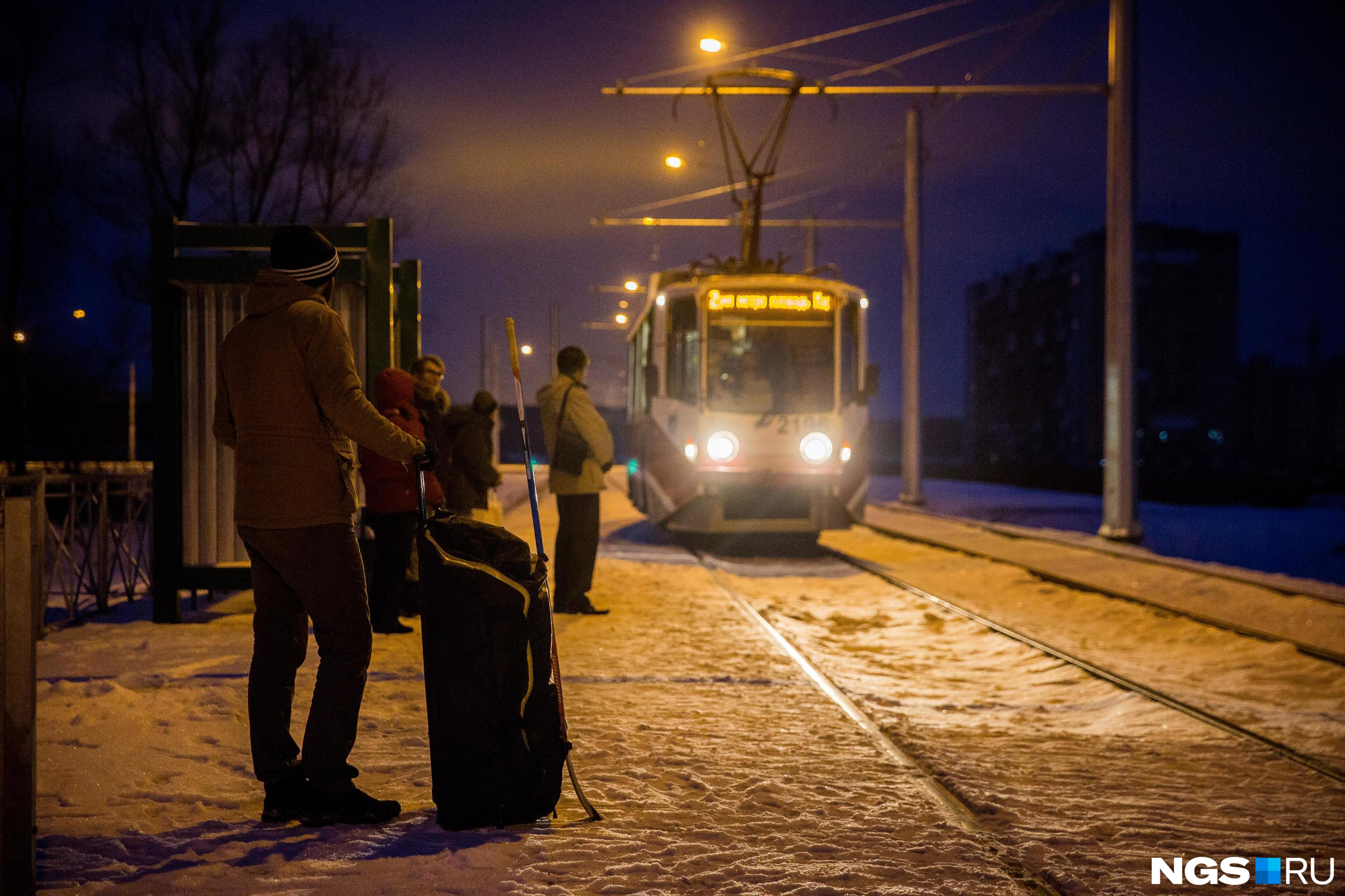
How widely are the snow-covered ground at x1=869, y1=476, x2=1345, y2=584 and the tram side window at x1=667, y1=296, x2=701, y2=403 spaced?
693cm

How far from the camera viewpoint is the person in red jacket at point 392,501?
7762 millimetres

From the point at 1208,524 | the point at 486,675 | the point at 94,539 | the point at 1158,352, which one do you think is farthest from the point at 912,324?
the point at 1158,352

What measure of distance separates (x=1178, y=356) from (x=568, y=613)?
75.2m

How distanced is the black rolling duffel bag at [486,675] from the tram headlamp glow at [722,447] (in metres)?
10.0

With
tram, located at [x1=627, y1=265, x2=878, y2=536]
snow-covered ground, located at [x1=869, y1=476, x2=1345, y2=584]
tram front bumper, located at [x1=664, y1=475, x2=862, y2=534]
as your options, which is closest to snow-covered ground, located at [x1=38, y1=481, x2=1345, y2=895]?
tram front bumper, located at [x1=664, y1=475, x2=862, y2=534]

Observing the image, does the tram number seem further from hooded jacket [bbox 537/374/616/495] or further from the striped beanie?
the striped beanie

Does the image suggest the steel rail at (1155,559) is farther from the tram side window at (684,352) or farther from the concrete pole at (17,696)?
the concrete pole at (17,696)

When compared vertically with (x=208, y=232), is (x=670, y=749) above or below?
below

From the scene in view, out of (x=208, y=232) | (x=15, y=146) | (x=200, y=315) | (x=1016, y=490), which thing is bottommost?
(x=1016, y=490)

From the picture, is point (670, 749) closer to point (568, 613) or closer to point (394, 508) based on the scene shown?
point (394, 508)

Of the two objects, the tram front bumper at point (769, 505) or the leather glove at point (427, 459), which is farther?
the tram front bumper at point (769, 505)

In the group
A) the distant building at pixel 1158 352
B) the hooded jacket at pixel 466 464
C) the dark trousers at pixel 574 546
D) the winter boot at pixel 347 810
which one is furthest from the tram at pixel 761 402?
the distant building at pixel 1158 352

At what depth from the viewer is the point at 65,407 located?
32.8m

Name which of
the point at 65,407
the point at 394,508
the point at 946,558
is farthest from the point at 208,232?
the point at 65,407
